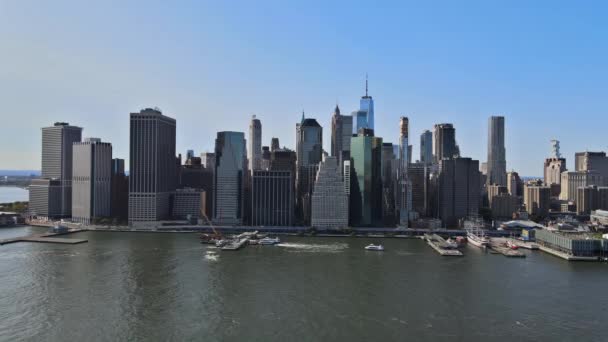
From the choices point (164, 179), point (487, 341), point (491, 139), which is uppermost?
point (491, 139)

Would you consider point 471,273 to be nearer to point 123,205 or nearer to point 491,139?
point 123,205

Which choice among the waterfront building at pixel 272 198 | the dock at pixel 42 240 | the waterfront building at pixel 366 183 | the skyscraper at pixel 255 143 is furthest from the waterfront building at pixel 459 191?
the dock at pixel 42 240

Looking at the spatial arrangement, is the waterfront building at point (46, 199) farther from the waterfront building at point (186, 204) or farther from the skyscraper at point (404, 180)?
the skyscraper at point (404, 180)

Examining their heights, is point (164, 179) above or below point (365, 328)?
above

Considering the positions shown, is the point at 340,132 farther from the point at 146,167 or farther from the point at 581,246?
the point at 581,246

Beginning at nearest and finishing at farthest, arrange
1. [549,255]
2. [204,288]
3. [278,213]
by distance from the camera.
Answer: [204,288]
[549,255]
[278,213]

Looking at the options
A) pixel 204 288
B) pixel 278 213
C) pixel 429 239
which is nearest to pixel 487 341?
pixel 204 288
